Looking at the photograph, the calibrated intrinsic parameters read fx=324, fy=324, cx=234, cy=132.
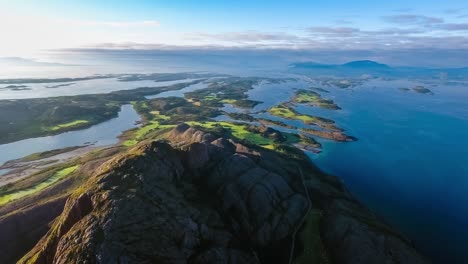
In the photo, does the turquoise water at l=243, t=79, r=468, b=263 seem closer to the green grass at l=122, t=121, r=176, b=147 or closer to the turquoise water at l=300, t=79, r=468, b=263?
the turquoise water at l=300, t=79, r=468, b=263

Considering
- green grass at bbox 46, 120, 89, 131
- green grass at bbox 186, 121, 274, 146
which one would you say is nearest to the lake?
green grass at bbox 46, 120, 89, 131

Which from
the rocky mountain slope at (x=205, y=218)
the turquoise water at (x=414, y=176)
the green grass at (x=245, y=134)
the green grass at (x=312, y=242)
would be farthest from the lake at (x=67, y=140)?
the green grass at (x=312, y=242)

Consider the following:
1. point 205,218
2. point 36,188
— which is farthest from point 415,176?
point 36,188

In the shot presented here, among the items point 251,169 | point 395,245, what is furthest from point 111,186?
point 395,245

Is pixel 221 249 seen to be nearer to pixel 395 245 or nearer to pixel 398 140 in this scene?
pixel 395 245

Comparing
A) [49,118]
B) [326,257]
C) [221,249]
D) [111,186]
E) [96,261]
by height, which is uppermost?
[111,186]

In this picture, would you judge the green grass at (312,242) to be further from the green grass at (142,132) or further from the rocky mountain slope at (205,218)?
the green grass at (142,132)
